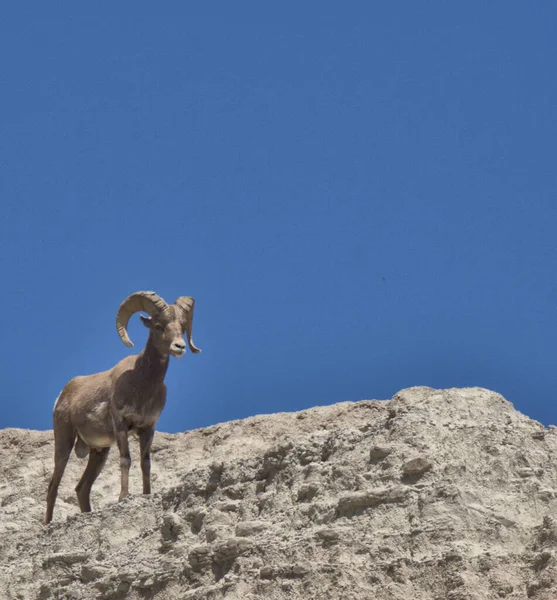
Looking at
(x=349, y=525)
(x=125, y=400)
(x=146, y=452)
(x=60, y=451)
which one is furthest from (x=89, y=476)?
(x=349, y=525)

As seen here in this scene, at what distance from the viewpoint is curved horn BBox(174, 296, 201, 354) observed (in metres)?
22.7

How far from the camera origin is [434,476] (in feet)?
55.4

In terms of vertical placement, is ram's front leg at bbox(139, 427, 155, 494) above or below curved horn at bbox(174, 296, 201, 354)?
below

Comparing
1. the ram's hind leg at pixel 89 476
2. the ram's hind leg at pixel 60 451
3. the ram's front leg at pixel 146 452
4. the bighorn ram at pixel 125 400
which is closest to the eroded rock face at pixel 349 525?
the ram's front leg at pixel 146 452

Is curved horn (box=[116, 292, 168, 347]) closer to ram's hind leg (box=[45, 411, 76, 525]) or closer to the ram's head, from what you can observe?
the ram's head

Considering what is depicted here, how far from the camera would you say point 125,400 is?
22359mm

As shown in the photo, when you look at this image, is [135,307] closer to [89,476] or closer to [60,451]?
[60,451]

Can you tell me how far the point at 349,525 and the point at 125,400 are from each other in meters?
6.66

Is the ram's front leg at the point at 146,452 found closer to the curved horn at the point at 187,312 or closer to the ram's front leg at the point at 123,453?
the ram's front leg at the point at 123,453

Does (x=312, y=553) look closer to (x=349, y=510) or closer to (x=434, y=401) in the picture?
(x=349, y=510)

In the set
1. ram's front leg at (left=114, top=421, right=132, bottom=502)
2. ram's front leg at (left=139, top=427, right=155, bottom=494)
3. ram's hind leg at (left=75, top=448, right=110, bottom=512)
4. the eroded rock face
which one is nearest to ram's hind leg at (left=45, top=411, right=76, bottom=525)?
ram's hind leg at (left=75, top=448, right=110, bottom=512)

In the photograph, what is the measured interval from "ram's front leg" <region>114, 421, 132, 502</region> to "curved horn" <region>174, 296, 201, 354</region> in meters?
1.64

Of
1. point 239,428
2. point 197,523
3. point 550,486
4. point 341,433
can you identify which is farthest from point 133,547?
point 239,428

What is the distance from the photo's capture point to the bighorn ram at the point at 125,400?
879 inches
